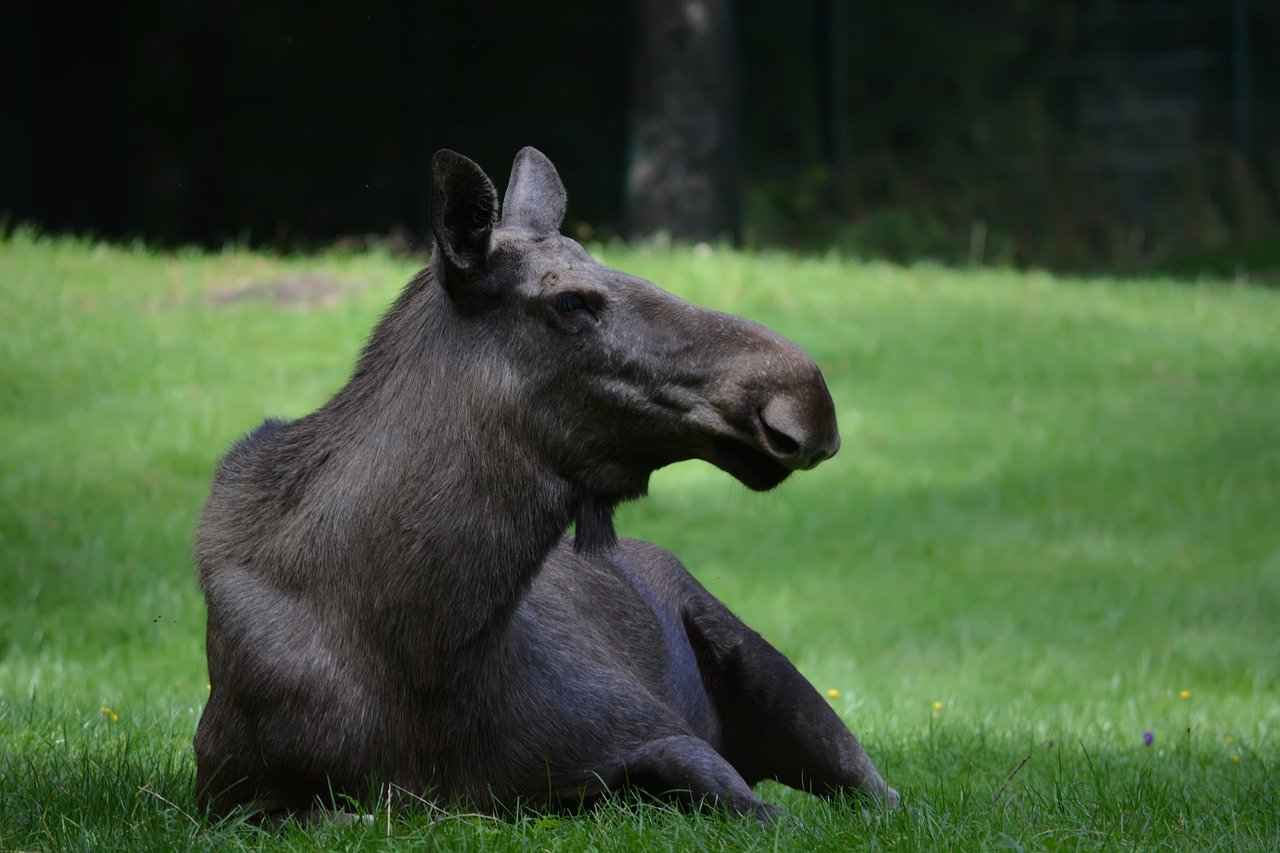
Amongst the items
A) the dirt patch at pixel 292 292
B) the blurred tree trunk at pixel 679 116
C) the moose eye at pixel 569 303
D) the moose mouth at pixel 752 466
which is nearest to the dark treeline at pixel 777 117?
the blurred tree trunk at pixel 679 116

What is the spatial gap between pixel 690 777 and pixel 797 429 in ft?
3.44

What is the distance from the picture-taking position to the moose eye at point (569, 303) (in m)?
4.09

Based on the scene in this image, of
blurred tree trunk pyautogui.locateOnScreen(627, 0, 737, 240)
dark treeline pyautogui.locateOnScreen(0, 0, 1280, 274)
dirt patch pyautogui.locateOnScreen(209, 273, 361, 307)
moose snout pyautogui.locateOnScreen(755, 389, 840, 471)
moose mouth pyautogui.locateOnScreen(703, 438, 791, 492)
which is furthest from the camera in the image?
dark treeline pyautogui.locateOnScreen(0, 0, 1280, 274)

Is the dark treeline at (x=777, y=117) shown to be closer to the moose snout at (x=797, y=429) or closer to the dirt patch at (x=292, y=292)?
the dirt patch at (x=292, y=292)

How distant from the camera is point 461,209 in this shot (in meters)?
4.09

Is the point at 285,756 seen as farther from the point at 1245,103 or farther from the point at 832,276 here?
the point at 1245,103

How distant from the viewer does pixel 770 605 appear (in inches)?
339

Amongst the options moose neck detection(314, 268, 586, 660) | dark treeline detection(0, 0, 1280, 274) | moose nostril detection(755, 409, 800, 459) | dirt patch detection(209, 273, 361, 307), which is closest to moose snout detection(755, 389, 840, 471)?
moose nostril detection(755, 409, 800, 459)

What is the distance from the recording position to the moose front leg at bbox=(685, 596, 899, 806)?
16.4 ft

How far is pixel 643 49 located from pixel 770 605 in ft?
25.2

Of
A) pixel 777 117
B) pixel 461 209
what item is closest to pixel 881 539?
pixel 461 209

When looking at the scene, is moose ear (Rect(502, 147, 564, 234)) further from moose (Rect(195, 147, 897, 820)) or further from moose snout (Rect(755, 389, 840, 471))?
moose snout (Rect(755, 389, 840, 471))

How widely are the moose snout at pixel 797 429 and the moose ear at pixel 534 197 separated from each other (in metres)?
0.93

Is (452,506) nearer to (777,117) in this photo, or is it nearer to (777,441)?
(777,441)
